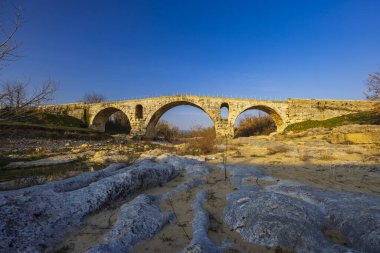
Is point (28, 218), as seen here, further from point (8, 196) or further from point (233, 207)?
point (233, 207)

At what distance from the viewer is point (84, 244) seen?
2297 millimetres

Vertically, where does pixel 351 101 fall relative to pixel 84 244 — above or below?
above

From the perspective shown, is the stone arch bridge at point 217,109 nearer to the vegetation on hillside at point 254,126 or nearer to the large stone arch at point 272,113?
the large stone arch at point 272,113

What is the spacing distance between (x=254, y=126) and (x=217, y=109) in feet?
29.8

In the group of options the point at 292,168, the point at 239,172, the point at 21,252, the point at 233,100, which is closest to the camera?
the point at 21,252

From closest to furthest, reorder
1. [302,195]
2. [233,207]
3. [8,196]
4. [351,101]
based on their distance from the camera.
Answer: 1. [8,196]
2. [233,207]
3. [302,195]
4. [351,101]

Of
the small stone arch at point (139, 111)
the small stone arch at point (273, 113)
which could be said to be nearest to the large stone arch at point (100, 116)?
the small stone arch at point (139, 111)

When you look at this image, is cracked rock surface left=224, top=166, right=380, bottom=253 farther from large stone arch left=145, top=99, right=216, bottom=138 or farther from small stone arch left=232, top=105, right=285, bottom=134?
large stone arch left=145, top=99, right=216, bottom=138

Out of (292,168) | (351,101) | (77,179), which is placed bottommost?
(292,168)

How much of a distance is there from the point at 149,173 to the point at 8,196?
7.85 ft

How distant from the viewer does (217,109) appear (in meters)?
34.7

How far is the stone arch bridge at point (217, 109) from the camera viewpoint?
3045cm

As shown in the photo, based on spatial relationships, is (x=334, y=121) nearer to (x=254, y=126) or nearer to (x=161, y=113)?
(x=254, y=126)

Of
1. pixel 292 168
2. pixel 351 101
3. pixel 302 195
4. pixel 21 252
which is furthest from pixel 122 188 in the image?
pixel 351 101
